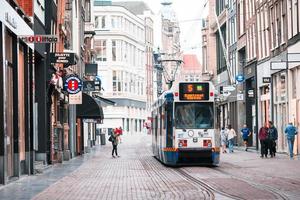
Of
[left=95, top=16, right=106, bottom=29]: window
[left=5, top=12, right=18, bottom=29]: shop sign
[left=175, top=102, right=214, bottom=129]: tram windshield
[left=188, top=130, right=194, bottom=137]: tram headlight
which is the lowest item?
[left=188, top=130, right=194, bottom=137]: tram headlight

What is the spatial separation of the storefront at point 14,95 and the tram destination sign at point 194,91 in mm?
6683

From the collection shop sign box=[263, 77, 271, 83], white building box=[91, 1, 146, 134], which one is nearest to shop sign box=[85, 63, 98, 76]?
shop sign box=[263, 77, 271, 83]

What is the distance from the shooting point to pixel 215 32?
8144 cm

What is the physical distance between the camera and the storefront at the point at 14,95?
67.6 ft

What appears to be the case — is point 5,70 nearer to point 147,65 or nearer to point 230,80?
point 230,80

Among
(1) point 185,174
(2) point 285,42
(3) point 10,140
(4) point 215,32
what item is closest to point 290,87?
(2) point 285,42

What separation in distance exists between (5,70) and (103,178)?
18.4 ft

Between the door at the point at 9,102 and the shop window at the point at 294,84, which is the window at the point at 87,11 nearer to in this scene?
the shop window at the point at 294,84

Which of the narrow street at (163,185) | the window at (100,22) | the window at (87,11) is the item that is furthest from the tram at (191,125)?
the window at (100,22)

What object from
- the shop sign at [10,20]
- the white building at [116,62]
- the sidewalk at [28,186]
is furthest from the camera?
the white building at [116,62]

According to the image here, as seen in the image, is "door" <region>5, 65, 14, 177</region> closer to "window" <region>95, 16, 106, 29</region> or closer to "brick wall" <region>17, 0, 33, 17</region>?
"brick wall" <region>17, 0, 33, 17</region>

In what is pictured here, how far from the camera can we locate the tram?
30344 millimetres

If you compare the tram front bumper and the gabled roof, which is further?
the gabled roof

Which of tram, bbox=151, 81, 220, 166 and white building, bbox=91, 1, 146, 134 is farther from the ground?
white building, bbox=91, 1, 146, 134
